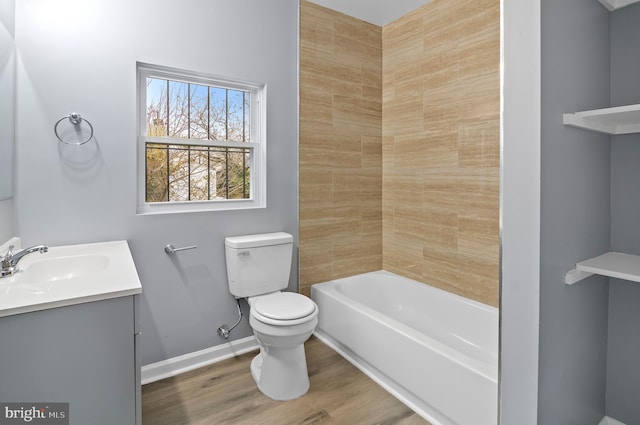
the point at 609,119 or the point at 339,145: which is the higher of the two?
the point at 339,145

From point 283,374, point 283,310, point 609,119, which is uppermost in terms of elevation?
point 609,119

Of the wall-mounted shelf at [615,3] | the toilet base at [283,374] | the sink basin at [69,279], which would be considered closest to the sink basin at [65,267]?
the sink basin at [69,279]

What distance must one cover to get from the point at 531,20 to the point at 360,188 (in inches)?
71.4

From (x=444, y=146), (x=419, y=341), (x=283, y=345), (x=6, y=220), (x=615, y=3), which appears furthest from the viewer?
(x=444, y=146)

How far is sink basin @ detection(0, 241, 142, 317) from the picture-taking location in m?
1.01

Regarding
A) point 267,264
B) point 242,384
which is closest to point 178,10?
point 267,264

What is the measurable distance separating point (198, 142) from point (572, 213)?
82.7 inches

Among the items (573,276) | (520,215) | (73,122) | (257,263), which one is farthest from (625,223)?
(73,122)

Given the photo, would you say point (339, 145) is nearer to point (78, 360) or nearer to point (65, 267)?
point (65, 267)

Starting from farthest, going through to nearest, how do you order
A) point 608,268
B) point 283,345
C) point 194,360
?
1. point 194,360
2. point 283,345
3. point 608,268

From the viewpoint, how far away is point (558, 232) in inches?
51.0

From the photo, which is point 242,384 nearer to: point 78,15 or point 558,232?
point 558,232

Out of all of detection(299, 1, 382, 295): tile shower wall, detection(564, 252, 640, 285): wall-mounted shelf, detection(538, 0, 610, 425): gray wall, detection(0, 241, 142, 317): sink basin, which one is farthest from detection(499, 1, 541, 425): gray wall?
detection(299, 1, 382, 295): tile shower wall

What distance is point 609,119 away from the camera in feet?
4.56
